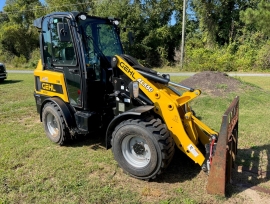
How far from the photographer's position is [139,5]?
2703 centimetres

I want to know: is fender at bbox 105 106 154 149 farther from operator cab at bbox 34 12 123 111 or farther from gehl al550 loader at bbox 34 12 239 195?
operator cab at bbox 34 12 123 111

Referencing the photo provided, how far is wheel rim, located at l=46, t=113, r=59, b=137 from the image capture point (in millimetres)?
5423

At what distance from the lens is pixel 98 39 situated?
4.84m

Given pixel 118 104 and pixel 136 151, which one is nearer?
pixel 136 151

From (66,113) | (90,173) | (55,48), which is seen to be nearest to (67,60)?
(55,48)

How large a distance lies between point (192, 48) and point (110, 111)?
21.9m

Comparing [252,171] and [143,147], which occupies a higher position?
[143,147]

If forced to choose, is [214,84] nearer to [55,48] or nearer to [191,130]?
[191,130]

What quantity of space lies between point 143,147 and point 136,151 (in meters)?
0.15

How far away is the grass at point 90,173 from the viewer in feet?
11.6

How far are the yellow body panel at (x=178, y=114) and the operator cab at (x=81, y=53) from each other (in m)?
0.61

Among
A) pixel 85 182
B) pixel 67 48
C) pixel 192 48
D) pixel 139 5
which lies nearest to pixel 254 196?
→ pixel 85 182

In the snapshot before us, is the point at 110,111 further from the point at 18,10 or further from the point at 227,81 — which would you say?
the point at 18,10

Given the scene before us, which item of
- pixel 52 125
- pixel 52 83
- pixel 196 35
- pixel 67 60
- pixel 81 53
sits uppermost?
pixel 196 35
